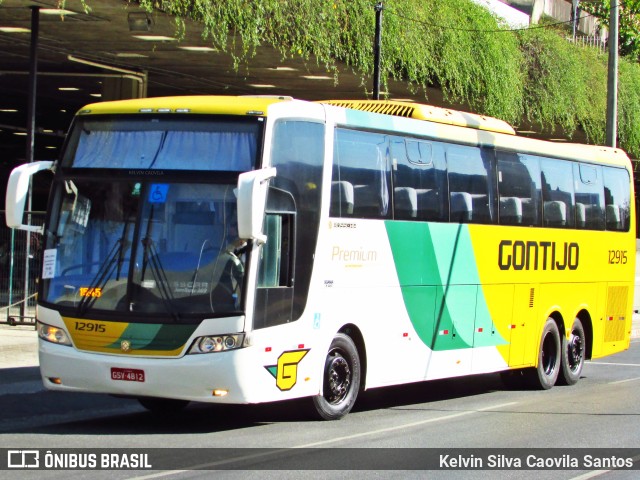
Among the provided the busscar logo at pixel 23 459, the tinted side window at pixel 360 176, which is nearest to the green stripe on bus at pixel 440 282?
the tinted side window at pixel 360 176

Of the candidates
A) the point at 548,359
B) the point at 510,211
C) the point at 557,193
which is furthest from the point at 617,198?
the point at 510,211

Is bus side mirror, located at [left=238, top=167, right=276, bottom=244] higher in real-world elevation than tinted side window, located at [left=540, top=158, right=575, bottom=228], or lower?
lower

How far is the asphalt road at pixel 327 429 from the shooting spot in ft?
31.8

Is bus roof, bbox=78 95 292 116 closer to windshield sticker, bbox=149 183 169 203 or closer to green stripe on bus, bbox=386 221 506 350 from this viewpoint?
windshield sticker, bbox=149 183 169 203

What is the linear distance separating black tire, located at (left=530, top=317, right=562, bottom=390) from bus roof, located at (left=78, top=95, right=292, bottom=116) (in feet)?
22.7

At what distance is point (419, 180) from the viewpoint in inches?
562

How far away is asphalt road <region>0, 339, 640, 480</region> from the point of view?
9688 millimetres

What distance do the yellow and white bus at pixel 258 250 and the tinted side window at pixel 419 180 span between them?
0.03 metres

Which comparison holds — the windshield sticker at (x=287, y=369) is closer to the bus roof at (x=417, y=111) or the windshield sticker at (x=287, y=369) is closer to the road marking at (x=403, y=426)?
the road marking at (x=403, y=426)

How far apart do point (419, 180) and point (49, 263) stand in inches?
190

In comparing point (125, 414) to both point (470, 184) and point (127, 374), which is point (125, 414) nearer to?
point (127, 374)

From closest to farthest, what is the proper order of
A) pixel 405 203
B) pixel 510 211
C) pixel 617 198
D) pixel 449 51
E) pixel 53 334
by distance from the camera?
pixel 53 334
pixel 405 203
pixel 510 211
pixel 617 198
pixel 449 51

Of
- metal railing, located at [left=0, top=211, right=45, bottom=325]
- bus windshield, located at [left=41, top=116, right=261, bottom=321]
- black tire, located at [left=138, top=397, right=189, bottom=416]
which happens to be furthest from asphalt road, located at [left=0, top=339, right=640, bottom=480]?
metal railing, located at [left=0, top=211, right=45, bottom=325]

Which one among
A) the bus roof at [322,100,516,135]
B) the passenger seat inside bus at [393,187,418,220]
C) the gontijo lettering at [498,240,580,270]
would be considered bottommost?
the gontijo lettering at [498,240,580,270]
